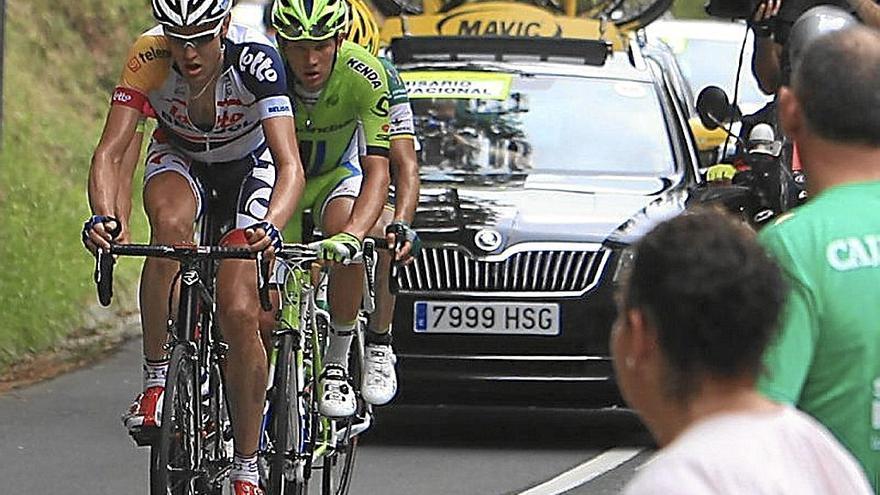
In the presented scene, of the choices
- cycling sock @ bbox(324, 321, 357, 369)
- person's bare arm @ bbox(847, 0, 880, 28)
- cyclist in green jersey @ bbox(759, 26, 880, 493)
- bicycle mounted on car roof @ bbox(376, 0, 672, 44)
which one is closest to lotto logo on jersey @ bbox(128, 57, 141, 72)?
cycling sock @ bbox(324, 321, 357, 369)

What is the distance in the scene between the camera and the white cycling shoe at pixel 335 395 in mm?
8273

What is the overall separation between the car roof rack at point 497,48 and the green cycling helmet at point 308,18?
14.9ft

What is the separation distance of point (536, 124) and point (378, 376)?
11.7 feet

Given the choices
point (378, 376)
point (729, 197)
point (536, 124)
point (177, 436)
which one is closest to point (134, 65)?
point (177, 436)

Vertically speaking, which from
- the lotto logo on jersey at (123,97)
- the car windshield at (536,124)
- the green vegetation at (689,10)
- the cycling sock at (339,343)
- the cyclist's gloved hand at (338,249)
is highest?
the lotto logo on jersey at (123,97)

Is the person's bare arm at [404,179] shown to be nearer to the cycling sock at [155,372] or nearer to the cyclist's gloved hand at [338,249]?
the cyclist's gloved hand at [338,249]

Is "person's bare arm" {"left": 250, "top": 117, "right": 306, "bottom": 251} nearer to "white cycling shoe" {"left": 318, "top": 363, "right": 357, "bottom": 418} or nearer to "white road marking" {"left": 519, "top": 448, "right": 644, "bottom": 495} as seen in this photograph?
"white cycling shoe" {"left": 318, "top": 363, "right": 357, "bottom": 418}

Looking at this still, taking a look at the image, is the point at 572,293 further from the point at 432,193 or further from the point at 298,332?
the point at 298,332

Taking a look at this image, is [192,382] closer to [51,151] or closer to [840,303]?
[840,303]

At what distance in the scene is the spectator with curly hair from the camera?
3.20 m

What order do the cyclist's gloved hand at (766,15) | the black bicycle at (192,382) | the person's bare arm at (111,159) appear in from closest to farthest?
the black bicycle at (192,382)
the person's bare arm at (111,159)
the cyclist's gloved hand at (766,15)

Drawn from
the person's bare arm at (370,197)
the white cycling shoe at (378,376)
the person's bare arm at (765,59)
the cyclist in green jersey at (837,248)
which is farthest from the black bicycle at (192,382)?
the person's bare arm at (765,59)

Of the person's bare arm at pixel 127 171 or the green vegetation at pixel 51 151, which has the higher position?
the person's bare arm at pixel 127 171

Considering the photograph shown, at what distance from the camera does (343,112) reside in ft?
29.2
